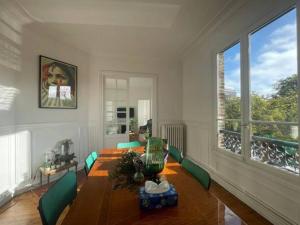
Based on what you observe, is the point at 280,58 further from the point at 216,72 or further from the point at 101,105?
the point at 101,105

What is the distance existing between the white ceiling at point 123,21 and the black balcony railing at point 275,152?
1.80 meters

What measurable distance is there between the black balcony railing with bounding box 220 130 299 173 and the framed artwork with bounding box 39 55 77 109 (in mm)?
3120

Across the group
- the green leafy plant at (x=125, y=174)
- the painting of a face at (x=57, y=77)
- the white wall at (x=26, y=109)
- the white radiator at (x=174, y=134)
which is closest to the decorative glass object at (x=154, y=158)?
the green leafy plant at (x=125, y=174)

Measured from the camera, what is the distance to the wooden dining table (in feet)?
2.52

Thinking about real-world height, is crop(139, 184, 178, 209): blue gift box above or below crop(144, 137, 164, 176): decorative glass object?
below

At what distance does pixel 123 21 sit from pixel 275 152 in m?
2.65

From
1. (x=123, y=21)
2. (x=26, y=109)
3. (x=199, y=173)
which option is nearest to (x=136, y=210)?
(x=199, y=173)

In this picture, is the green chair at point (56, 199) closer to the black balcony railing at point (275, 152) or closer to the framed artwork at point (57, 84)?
the black balcony railing at point (275, 152)

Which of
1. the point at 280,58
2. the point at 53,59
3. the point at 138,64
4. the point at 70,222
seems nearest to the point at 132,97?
the point at 138,64

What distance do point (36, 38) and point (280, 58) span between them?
3.54 meters

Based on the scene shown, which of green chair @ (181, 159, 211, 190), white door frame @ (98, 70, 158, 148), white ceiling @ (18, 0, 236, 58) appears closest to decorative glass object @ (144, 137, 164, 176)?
green chair @ (181, 159, 211, 190)

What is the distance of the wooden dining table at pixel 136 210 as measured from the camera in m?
0.77

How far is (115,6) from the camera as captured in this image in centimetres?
241

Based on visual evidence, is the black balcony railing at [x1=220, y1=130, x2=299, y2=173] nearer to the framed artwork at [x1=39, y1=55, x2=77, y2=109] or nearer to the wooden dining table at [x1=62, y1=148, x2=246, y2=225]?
the wooden dining table at [x1=62, y1=148, x2=246, y2=225]
